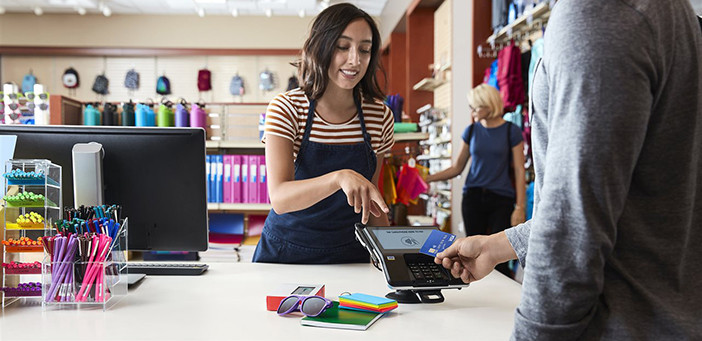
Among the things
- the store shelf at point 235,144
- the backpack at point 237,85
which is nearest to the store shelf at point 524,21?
the store shelf at point 235,144

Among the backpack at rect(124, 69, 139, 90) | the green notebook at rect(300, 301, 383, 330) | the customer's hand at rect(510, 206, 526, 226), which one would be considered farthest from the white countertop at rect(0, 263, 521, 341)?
the backpack at rect(124, 69, 139, 90)

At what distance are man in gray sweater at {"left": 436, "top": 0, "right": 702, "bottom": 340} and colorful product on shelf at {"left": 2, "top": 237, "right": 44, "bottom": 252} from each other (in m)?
1.16

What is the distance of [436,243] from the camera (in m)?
1.37

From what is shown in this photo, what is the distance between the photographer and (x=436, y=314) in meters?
1.29

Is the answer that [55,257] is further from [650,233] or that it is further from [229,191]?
[229,191]

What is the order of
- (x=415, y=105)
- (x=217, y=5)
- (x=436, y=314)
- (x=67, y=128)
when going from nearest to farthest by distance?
(x=436, y=314) < (x=67, y=128) < (x=415, y=105) < (x=217, y=5)

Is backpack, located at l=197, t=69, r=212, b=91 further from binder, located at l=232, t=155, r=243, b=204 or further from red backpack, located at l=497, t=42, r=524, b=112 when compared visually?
red backpack, located at l=497, t=42, r=524, b=112

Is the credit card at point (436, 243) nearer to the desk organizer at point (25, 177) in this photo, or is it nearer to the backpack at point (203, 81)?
the desk organizer at point (25, 177)

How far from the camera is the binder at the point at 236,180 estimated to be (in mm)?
3990

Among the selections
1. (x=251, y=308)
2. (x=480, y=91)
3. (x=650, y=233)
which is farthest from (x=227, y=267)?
(x=480, y=91)

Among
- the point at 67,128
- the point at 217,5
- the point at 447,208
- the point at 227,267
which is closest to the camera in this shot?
the point at 67,128

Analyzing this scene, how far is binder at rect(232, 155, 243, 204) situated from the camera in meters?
3.99

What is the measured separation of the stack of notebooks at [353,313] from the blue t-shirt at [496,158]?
9.65 ft

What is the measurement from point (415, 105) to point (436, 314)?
259 inches
